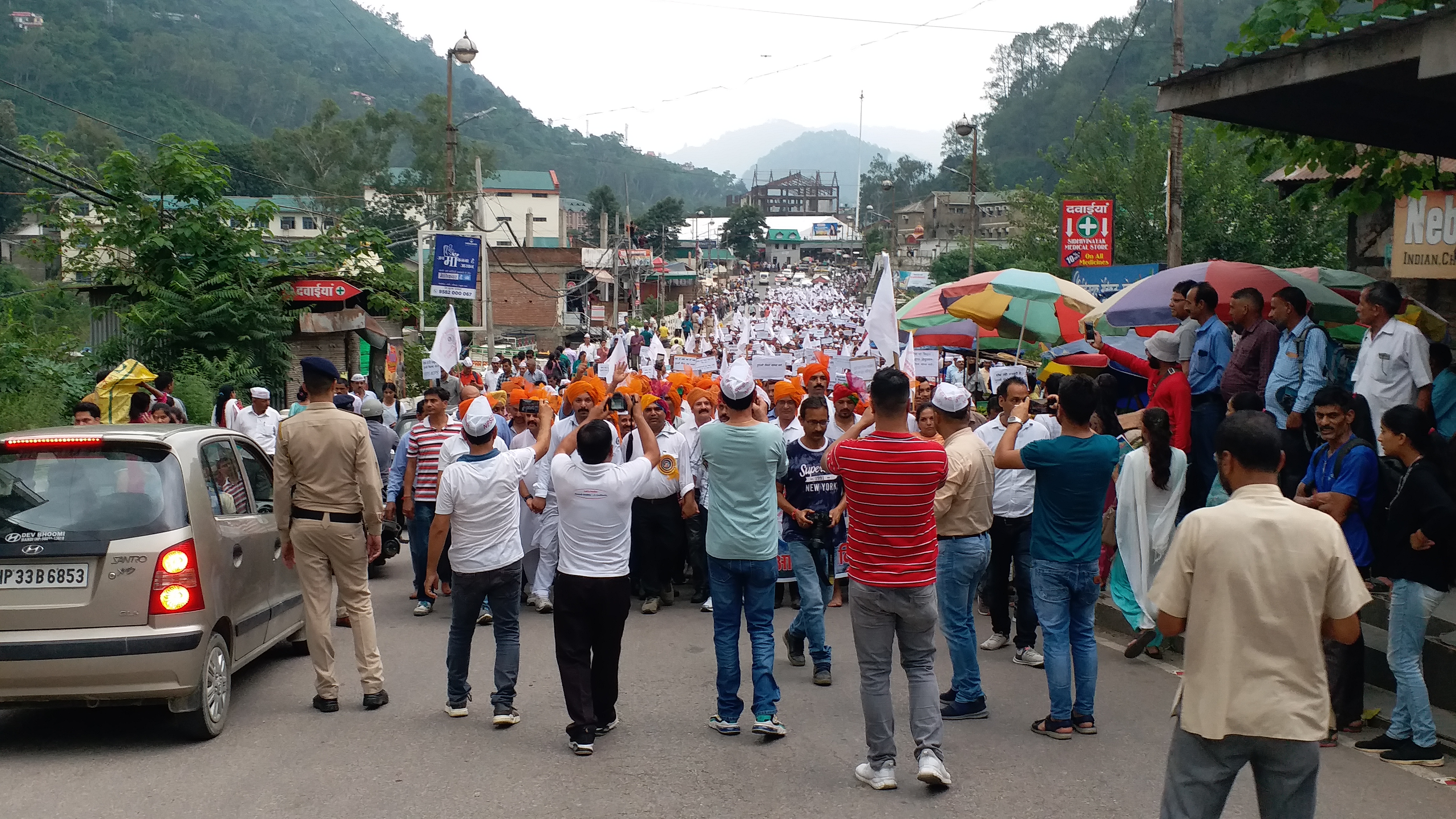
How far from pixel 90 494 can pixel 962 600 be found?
4736 millimetres

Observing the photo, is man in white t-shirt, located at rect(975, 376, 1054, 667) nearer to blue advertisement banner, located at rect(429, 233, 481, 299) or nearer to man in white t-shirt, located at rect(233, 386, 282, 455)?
man in white t-shirt, located at rect(233, 386, 282, 455)

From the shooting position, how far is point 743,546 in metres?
6.30

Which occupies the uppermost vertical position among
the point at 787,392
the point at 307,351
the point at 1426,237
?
the point at 1426,237

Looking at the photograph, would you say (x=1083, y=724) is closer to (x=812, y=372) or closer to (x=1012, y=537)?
(x=1012, y=537)

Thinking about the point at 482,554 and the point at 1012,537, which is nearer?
the point at 482,554

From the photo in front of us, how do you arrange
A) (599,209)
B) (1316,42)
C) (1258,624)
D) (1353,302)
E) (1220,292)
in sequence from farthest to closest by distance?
(599,209), (1353,302), (1220,292), (1316,42), (1258,624)

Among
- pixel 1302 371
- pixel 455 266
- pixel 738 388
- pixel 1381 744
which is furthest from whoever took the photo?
pixel 455 266

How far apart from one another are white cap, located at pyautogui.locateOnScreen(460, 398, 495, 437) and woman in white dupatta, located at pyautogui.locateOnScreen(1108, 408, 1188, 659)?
156 inches

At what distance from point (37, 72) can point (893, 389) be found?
327 ft

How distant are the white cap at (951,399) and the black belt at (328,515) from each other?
347 cm

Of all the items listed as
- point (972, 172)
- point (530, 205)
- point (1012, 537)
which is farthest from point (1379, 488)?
point (530, 205)

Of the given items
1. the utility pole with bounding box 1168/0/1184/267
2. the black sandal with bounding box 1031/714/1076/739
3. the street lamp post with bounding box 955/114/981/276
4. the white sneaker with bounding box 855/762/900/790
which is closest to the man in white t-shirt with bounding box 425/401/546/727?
the white sneaker with bounding box 855/762/900/790

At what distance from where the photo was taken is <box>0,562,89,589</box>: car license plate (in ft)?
18.5

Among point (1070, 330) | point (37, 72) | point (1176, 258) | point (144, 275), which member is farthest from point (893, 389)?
point (37, 72)
